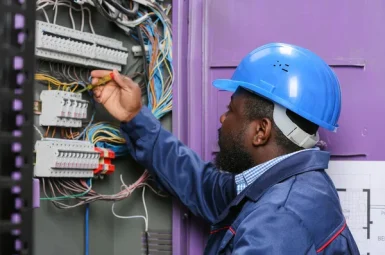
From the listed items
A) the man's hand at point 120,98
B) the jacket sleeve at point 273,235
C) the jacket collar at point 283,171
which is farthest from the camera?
the man's hand at point 120,98

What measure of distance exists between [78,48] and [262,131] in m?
0.66

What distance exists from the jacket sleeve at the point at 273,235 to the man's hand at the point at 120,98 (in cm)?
67

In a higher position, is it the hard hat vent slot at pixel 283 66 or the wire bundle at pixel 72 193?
the hard hat vent slot at pixel 283 66

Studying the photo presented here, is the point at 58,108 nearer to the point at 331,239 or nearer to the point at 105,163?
the point at 105,163

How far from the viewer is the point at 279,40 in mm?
1987

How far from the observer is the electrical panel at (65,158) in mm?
1722

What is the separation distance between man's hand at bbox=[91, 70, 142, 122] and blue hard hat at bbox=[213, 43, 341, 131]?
15.4 inches

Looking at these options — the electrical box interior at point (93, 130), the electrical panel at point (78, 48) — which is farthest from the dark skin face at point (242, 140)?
the electrical panel at point (78, 48)

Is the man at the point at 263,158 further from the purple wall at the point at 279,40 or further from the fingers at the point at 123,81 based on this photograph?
the purple wall at the point at 279,40

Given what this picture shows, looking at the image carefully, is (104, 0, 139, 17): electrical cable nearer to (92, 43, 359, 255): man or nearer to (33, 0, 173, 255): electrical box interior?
(33, 0, 173, 255): electrical box interior

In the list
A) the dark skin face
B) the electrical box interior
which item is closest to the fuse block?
the electrical box interior

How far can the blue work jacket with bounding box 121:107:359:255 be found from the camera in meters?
1.38

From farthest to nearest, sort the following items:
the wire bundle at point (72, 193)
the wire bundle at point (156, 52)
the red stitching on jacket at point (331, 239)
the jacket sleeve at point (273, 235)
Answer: the wire bundle at point (156, 52), the wire bundle at point (72, 193), the red stitching on jacket at point (331, 239), the jacket sleeve at point (273, 235)

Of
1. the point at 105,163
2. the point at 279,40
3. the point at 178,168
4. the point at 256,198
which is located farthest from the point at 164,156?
the point at 279,40
